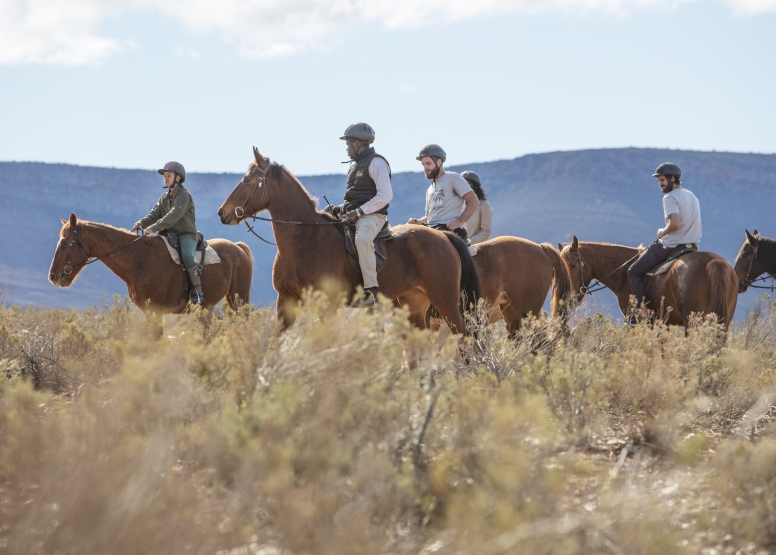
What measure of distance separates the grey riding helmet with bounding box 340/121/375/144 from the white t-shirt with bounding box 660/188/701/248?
13.7ft

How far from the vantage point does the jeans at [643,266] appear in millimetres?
10609

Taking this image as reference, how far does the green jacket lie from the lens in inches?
411

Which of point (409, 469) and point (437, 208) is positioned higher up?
point (437, 208)

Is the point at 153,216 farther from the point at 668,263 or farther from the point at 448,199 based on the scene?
the point at 668,263

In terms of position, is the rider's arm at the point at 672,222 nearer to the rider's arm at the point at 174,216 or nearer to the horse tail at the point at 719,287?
the horse tail at the point at 719,287

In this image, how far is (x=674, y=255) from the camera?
10.4 metres

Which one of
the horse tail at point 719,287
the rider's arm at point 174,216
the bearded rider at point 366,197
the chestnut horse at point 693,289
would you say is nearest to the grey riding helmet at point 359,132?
the bearded rider at point 366,197

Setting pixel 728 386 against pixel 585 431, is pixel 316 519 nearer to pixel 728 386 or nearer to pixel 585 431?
pixel 585 431

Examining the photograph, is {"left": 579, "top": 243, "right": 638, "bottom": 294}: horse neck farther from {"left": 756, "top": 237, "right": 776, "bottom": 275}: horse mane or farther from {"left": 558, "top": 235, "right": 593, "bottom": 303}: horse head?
{"left": 756, "top": 237, "right": 776, "bottom": 275}: horse mane

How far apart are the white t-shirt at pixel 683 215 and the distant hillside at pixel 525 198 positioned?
196 feet

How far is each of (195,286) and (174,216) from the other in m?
1.02

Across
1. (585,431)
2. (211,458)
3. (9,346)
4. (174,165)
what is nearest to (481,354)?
(585,431)

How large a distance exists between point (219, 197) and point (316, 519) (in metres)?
85.0

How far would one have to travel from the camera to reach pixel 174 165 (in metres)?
10.9
